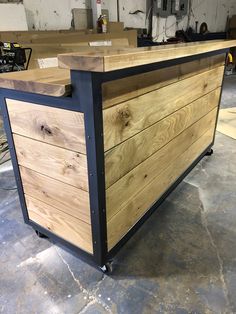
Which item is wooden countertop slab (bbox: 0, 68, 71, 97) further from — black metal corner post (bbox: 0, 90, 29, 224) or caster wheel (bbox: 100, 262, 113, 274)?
caster wheel (bbox: 100, 262, 113, 274)

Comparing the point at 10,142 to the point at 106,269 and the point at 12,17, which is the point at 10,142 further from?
the point at 12,17

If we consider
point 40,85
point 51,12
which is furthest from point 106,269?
point 51,12

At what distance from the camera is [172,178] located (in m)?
1.71

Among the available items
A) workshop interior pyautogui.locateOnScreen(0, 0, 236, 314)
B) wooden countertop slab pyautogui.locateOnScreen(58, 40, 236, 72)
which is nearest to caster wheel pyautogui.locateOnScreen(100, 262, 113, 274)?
workshop interior pyautogui.locateOnScreen(0, 0, 236, 314)

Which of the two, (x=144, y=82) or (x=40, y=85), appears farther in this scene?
(x=144, y=82)

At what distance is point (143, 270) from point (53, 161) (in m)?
0.69

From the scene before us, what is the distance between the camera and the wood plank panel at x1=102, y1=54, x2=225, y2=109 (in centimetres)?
89

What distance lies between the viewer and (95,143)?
875 mm

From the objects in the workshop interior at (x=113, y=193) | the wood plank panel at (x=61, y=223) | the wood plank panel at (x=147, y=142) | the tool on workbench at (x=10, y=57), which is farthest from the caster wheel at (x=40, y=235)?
the tool on workbench at (x=10, y=57)

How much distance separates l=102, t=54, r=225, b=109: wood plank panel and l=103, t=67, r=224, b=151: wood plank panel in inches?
0.9

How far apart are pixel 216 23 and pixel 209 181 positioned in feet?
19.9

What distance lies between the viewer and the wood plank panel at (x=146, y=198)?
1172 mm

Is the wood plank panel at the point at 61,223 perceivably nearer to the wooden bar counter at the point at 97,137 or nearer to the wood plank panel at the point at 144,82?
the wooden bar counter at the point at 97,137

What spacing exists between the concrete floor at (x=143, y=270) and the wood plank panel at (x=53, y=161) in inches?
19.2
